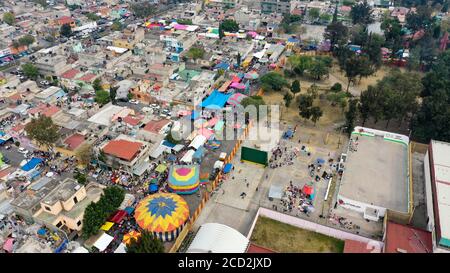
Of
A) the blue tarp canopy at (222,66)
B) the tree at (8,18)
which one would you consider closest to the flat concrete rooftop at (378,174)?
the blue tarp canopy at (222,66)

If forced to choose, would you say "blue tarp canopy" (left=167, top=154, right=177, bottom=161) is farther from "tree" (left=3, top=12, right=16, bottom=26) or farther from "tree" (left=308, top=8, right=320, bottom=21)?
"tree" (left=3, top=12, right=16, bottom=26)

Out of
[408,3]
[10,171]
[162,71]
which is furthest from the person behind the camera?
[408,3]

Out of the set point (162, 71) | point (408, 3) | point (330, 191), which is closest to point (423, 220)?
point (330, 191)

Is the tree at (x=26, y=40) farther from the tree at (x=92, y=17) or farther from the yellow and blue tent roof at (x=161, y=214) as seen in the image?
the yellow and blue tent roof at (x=161, y=214)

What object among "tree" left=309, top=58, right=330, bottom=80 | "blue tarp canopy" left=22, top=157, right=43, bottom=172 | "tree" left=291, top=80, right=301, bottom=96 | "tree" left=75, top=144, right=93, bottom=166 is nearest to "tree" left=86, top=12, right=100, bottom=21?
"blue tarp canopy" left=22, top=157, right=43, bottom=172

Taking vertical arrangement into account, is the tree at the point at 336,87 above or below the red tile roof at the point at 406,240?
above
